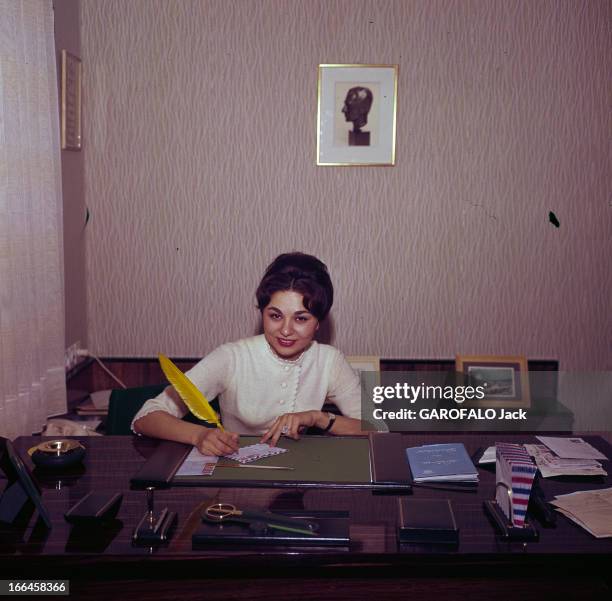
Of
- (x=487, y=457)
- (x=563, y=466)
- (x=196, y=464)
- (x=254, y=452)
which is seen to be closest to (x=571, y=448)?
(x=563, y=466)

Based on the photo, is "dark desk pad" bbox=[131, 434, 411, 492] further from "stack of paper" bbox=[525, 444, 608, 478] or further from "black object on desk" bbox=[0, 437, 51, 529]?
"stack of paper" bbox=[525, 444, 608, 478]

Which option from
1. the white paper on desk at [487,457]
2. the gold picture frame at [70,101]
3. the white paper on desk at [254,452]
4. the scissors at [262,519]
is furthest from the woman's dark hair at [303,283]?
the gold picture frame at [70,101]

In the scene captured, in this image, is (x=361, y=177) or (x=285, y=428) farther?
(x=361, y=177)

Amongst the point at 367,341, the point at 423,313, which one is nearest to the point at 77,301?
the point at 367,341

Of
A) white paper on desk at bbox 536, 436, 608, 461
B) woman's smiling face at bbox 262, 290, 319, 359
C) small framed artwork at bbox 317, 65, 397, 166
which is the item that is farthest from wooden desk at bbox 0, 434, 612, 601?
small framed artwork at bbox 317, 65, 397, 166

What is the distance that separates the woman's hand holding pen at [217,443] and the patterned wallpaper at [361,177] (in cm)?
144

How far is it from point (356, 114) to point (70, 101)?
1.21 metres

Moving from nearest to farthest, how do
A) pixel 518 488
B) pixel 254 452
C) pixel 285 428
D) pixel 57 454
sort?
pixel 518 488, pixel 57 454, pixel 254 452, pixel 285 428

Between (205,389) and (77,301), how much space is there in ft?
3.57

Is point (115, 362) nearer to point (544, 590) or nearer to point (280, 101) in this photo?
point (280, 101)

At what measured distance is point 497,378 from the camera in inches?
126

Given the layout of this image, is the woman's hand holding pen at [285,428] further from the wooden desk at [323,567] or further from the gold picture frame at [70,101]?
the gold picture frame at [70,101]

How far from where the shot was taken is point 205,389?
7.39ft

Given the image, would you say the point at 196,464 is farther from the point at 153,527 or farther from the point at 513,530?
the point at 513,530
